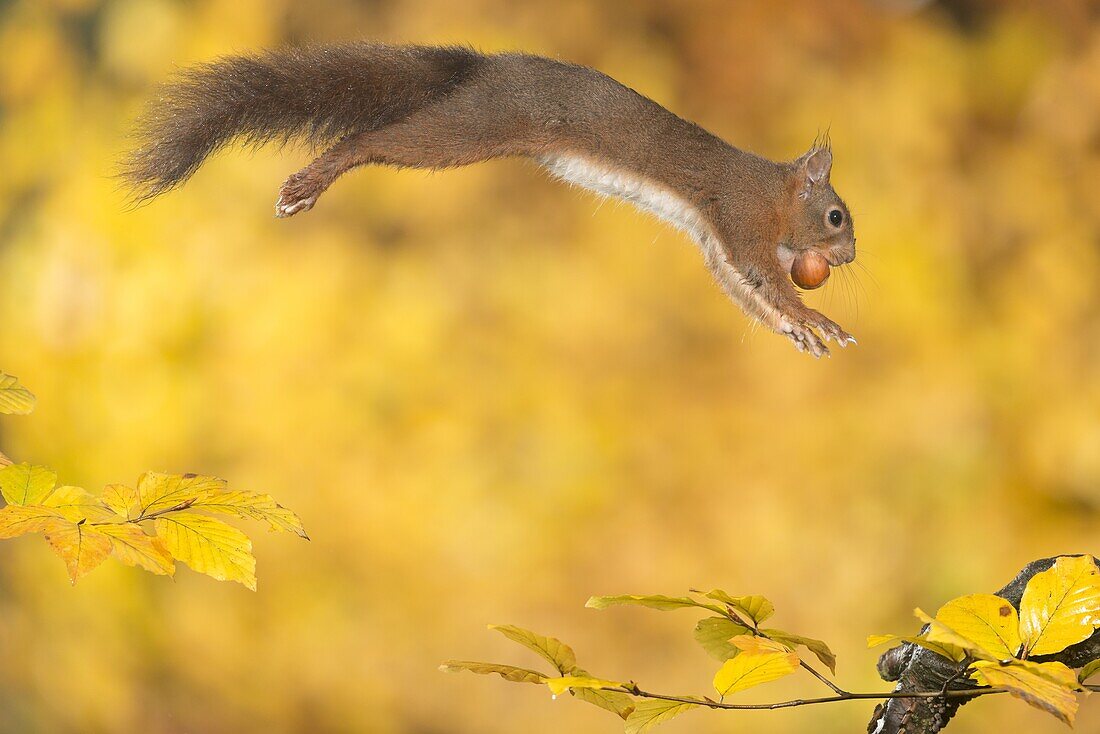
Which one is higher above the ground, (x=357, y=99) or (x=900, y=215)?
(x=900, y=215)

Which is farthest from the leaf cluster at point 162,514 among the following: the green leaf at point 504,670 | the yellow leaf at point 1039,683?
the yellow leaf at point 1039,683

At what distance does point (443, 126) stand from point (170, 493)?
0.53 metres

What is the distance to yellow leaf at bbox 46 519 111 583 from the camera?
0.78 m

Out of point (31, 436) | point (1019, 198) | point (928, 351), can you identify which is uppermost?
point (1019, 198)

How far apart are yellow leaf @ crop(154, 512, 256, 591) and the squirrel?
0.42 metres

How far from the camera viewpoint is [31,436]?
3.11 m

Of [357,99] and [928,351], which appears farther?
[928,351]

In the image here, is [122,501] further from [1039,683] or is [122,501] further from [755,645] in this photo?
[1039,683]

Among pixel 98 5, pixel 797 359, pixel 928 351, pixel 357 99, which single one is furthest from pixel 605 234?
pixel 357 99

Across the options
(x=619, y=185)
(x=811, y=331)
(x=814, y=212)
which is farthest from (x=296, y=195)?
(x=814, y=212)

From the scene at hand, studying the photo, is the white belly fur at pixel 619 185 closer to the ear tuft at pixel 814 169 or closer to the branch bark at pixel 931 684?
the ear tuft at pixel 814 169

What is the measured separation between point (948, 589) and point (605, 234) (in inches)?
54.0

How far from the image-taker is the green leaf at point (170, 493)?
2.85 feet

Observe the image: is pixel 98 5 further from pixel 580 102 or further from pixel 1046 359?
pixel 1046 359
